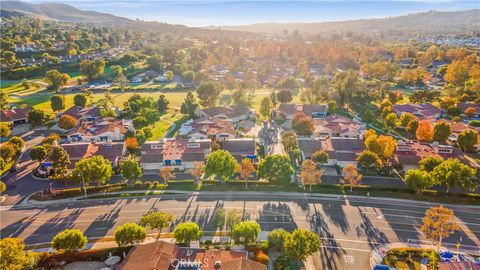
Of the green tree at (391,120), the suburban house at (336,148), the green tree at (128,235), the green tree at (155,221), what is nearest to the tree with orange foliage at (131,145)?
the green tree at (155,221)

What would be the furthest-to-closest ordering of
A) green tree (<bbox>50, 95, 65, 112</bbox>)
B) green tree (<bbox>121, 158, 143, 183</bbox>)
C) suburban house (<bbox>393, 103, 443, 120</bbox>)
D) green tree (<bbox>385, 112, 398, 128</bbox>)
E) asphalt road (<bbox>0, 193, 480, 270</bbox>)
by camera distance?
1. green tree (<bbox>50, 95, 65, 112</bbox>)
2. suburban house (<bbox>393, 103, 443, 120</bbox>)
3. green tree (<bbox>385, 112, 398, 128</bbox>)
4. green tree (<bbox>121, 158, 143, 183</bbox>)
5. asphalt road (<bbox>0, 193, 480, 270</bbox>)

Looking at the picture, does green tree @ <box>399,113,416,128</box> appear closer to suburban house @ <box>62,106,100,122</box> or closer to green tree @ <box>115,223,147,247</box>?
green tree @ <box>115,223,147,247</box>

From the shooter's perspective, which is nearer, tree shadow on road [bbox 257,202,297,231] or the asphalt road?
the asphalt road

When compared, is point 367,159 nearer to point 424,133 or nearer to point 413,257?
point 424,133

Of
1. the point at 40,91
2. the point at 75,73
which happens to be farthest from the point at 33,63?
the point at 40,91

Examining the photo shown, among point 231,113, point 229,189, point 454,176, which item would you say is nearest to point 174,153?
point 229,189

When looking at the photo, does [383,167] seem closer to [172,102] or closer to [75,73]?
[172,102]

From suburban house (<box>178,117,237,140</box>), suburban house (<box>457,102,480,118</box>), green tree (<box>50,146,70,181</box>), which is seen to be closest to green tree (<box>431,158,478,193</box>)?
suburban house (<box>178,117,237,140</box>)
